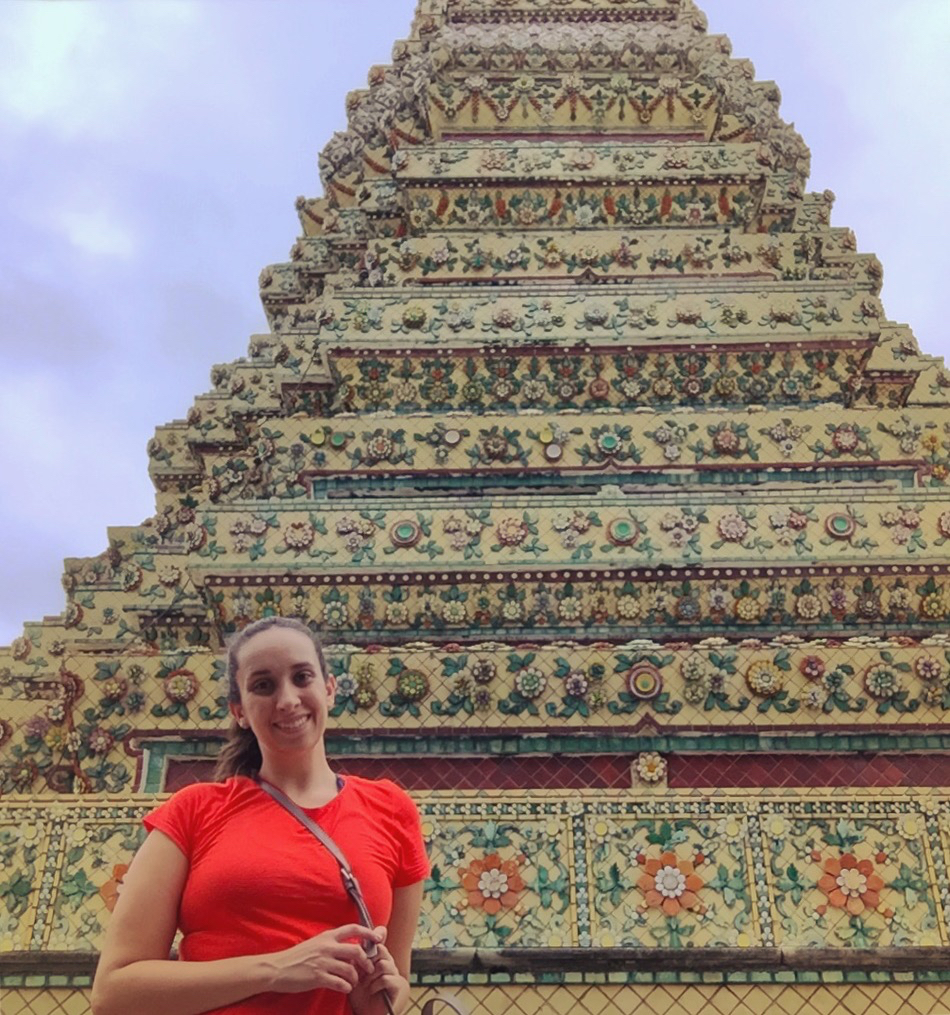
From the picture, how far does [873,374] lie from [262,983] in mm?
9246

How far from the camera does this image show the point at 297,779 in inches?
123

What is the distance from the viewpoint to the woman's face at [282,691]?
10.2ft

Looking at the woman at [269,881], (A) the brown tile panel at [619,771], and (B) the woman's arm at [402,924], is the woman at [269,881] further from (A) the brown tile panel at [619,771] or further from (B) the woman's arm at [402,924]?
(A) the brown tile panel at [619,771]

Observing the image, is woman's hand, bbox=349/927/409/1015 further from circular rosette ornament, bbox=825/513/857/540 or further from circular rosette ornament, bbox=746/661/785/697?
circular rosette ornament, bbox=825/513/857/540

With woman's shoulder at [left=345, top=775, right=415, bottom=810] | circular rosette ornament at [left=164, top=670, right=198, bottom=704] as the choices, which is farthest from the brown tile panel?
woman's shoulder at [left=345, top=775, right=415, bottom=810]

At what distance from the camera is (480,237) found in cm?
1111

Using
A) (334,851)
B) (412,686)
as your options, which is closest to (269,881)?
(334,851)

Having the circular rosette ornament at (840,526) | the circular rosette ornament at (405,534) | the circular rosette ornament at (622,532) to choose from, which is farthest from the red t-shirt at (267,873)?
the circular rosette ornament at (840,526)

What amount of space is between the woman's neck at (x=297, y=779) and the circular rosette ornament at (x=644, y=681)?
4131 millimetres

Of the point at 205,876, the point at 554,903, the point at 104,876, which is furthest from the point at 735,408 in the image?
the point at 205,876

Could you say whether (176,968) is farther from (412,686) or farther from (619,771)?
(619,771)

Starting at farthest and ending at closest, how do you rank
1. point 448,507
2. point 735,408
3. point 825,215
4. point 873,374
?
point 825,215 < point 873,374 < point 735,408 < point 448,507

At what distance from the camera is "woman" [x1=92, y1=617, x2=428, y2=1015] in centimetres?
271

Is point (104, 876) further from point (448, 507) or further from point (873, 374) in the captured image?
point (873, 374)
